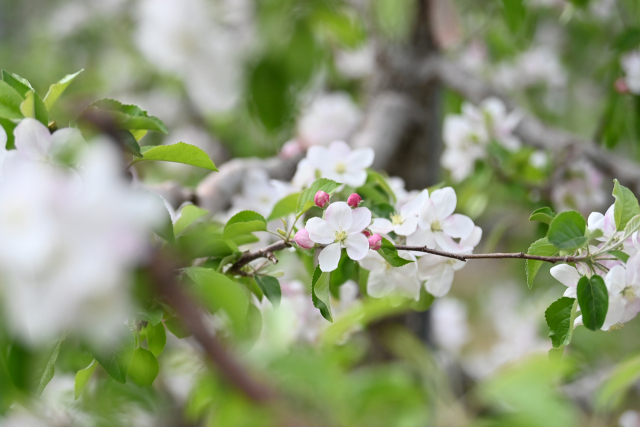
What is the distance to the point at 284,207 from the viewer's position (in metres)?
0.34

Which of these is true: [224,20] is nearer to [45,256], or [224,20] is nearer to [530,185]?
[530,185]

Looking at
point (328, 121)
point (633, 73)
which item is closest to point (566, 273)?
point (633, 73)

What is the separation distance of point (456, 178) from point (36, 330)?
0.56m

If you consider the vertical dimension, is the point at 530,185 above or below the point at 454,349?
above

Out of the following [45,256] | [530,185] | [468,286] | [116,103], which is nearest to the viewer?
[45,256]

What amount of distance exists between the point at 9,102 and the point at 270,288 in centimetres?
17

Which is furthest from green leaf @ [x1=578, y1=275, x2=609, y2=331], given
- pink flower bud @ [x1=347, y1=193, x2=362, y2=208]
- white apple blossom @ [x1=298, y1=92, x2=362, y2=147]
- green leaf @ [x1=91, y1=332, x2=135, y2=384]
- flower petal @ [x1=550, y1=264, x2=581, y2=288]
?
white apple blossom @ [x1=298, y1=92, x2=362, y2=147]

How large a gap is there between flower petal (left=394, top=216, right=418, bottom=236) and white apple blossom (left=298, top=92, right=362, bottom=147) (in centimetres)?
45

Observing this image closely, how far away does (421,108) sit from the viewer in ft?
2.66

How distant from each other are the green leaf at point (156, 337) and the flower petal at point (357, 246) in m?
0.12

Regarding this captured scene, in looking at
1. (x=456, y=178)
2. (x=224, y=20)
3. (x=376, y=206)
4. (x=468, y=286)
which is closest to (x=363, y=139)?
(x=456, y=178)

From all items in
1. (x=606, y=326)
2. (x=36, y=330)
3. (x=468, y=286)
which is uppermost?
(x=36, y=330)

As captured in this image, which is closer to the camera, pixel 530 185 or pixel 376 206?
pixel 376 206

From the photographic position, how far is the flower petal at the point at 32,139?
0.74 feet
